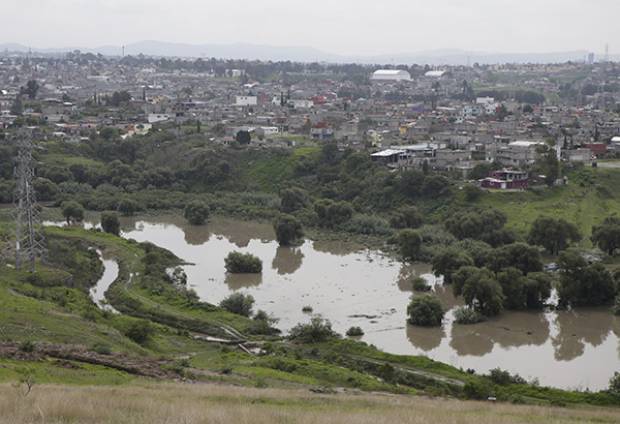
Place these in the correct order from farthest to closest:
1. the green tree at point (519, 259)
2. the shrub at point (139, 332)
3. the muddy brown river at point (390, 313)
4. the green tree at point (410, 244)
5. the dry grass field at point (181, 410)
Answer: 1. the green tree at point (410, 244)
2. the green tree at point (519, 259)
3. the muddy brown river at point (390, 313)
4. the shrub at point (139, 332)
5. the dry grass field at point (181, 410)

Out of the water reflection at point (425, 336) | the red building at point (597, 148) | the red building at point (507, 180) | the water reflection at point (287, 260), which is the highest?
the red building at point (597, 148)

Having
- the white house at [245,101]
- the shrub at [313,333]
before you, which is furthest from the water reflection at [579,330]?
the white house at [245,101]

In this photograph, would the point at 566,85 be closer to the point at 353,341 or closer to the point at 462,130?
the point at 462,130

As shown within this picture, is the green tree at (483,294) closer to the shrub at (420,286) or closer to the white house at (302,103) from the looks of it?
the shrub at (420,286)

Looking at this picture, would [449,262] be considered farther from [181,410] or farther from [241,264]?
[181,410]

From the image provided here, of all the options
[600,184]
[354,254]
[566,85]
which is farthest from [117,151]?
[566,85]
